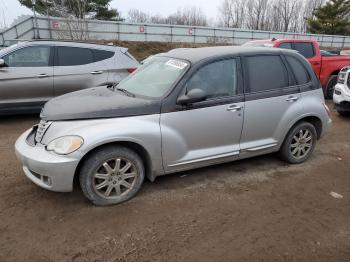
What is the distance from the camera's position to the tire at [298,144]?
4586mm

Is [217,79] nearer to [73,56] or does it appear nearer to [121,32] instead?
[73,56]

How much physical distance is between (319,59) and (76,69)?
6909 mm

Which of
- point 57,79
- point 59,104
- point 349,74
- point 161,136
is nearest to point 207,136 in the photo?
point 161,136

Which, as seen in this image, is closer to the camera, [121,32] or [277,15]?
[121,32]

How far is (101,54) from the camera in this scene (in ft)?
23.6

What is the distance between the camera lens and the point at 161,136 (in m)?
3.55

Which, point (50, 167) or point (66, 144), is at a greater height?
point (66, 144)

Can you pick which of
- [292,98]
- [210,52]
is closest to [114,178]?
[210,52]

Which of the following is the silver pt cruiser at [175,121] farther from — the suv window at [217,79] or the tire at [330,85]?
the tire at [330,85]

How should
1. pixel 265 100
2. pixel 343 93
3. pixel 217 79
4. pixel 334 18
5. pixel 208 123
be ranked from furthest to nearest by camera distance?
pixel 334 18, pixel 343 93, pixel 265 100, pixel 217 79, pixel 208 123

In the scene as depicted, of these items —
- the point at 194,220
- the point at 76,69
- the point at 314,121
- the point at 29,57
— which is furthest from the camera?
the point at 76,69

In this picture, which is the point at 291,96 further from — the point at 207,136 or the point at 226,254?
the point at 226,254

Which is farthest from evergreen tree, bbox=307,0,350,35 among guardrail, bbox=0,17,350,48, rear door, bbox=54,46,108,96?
rear door, bbox=54,46,108,96

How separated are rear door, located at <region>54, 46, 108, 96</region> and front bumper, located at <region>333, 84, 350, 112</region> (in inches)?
211
